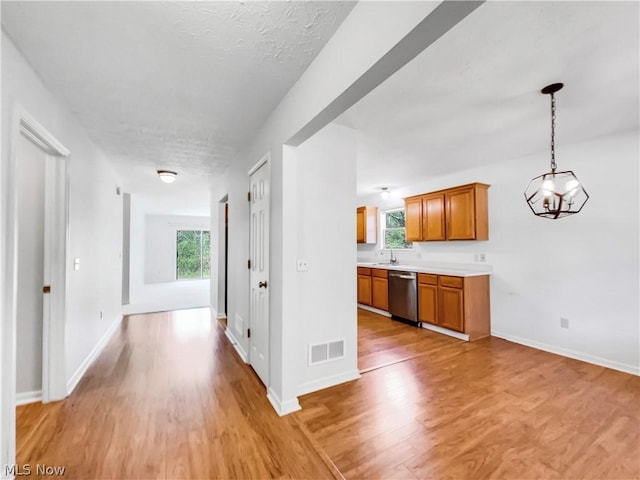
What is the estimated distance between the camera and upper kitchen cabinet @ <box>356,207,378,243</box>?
599 centimetres

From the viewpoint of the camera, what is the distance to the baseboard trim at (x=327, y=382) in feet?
7.96

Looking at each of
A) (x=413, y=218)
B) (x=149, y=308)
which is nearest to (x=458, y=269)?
(x=413, y=218)

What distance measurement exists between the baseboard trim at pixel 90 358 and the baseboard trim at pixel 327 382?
6.66 ft

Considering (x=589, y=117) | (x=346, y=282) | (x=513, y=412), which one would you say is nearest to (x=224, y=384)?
(x=346, y=282)

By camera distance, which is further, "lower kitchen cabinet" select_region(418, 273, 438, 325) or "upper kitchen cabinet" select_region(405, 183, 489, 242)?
"lower kitchen cabinet" select_region(418, 273, 438, 325)

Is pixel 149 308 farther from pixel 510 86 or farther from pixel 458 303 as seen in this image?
pixel 510 86

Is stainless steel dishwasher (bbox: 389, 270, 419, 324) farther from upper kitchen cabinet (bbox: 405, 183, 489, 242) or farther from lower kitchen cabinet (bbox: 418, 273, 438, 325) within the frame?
upper kitchen cabinet (bbox: 405, 183, 489, 242)

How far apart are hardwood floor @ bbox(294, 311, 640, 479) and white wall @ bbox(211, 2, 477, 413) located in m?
0.59

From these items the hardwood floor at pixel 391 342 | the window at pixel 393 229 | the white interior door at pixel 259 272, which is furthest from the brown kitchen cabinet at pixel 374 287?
the white interior door at pixel 259 272

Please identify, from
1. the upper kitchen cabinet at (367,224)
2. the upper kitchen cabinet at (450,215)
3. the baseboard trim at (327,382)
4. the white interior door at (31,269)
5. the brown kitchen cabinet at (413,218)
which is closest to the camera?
the white interior door at (31,269)

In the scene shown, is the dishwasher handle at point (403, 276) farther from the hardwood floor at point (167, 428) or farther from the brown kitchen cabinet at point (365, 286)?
the hardwood floor at point (167, 428)

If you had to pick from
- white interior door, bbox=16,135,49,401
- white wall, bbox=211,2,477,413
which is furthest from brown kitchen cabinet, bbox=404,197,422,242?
white interior door, bbox=16,135,49,401

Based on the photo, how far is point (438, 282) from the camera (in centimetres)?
409

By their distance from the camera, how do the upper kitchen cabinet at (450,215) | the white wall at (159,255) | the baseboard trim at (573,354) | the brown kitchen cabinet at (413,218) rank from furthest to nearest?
the white wall at (159,255) → the brown kitchen cabinet at (413,218) → the upper kitchen cabinet at (450,215) → the baseboard trim at (573,354)
